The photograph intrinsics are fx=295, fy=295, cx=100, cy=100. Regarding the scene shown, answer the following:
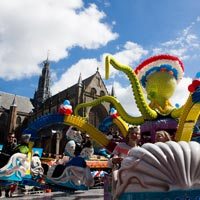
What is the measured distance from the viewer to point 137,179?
2.29m

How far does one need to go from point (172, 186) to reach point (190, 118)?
4034 millimetres

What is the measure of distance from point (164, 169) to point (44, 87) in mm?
74246

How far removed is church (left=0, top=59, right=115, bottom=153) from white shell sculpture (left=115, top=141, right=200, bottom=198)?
31086mm

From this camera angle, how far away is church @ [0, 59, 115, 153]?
1751 inches

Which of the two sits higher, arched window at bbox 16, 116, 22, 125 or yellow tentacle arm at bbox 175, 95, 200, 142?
arched window at bbox 16, 116, 22, 125

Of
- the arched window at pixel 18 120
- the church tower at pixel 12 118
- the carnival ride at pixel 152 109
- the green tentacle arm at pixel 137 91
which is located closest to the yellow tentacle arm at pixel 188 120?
the carnival ride at pixel 152 109

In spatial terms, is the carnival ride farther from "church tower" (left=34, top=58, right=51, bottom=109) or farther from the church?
"church tower" (left=34, top=58, right=51, bottom=109)

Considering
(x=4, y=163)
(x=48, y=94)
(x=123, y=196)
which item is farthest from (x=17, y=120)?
(x=123, y=196)

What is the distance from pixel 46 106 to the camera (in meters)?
A: 55.2

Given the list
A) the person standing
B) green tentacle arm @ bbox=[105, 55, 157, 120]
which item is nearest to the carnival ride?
green tentacle arm @ bbox=[105, 55, 157, 120]

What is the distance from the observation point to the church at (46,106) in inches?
1751

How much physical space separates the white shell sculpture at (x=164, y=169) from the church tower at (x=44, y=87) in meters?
69.7

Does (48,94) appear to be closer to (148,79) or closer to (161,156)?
(148,79)

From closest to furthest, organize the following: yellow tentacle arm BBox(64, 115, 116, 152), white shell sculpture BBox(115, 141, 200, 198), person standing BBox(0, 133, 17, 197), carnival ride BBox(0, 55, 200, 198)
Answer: white shell sculpture BBox(115, 141, 200, 198)
carnival ride BBox(0, 55, 200, 198)
yellow tentacle arm BBox(64, 115, 116, 152)
person standing BBox(0, 133, 17, 197)
